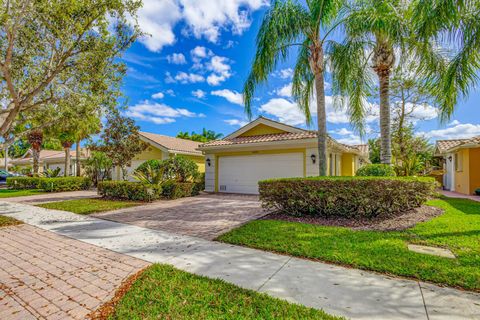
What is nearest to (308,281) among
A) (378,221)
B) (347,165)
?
(378,221)

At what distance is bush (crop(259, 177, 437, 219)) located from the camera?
660cm

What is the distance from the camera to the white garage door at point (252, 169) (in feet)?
43.6

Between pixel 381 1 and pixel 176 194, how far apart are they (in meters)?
11.8

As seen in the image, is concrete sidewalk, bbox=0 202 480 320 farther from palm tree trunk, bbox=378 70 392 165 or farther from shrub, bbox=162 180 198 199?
shrub, bbox=162 180 198 199

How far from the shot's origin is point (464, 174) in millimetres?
14711

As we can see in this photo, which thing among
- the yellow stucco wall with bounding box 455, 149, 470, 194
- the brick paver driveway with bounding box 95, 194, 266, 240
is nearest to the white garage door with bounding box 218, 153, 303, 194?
the brick paver driveway with bounding box 95, 194, 266, 240

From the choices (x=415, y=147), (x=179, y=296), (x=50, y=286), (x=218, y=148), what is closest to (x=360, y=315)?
(x=179, y=296)

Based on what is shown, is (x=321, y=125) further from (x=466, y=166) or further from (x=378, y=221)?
(x=466, y=166)

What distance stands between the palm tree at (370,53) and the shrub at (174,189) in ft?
29.6

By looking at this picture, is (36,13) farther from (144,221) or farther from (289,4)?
(289,4)

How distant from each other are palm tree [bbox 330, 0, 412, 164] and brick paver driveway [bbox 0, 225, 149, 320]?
29.2ft

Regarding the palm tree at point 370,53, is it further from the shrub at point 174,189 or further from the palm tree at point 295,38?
the shrub at point 174,189

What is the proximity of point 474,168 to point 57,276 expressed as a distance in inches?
774

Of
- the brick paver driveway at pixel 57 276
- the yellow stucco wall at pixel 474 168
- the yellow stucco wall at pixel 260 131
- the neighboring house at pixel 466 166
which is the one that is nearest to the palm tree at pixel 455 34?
the brick paver driveway at pixel 57 276
